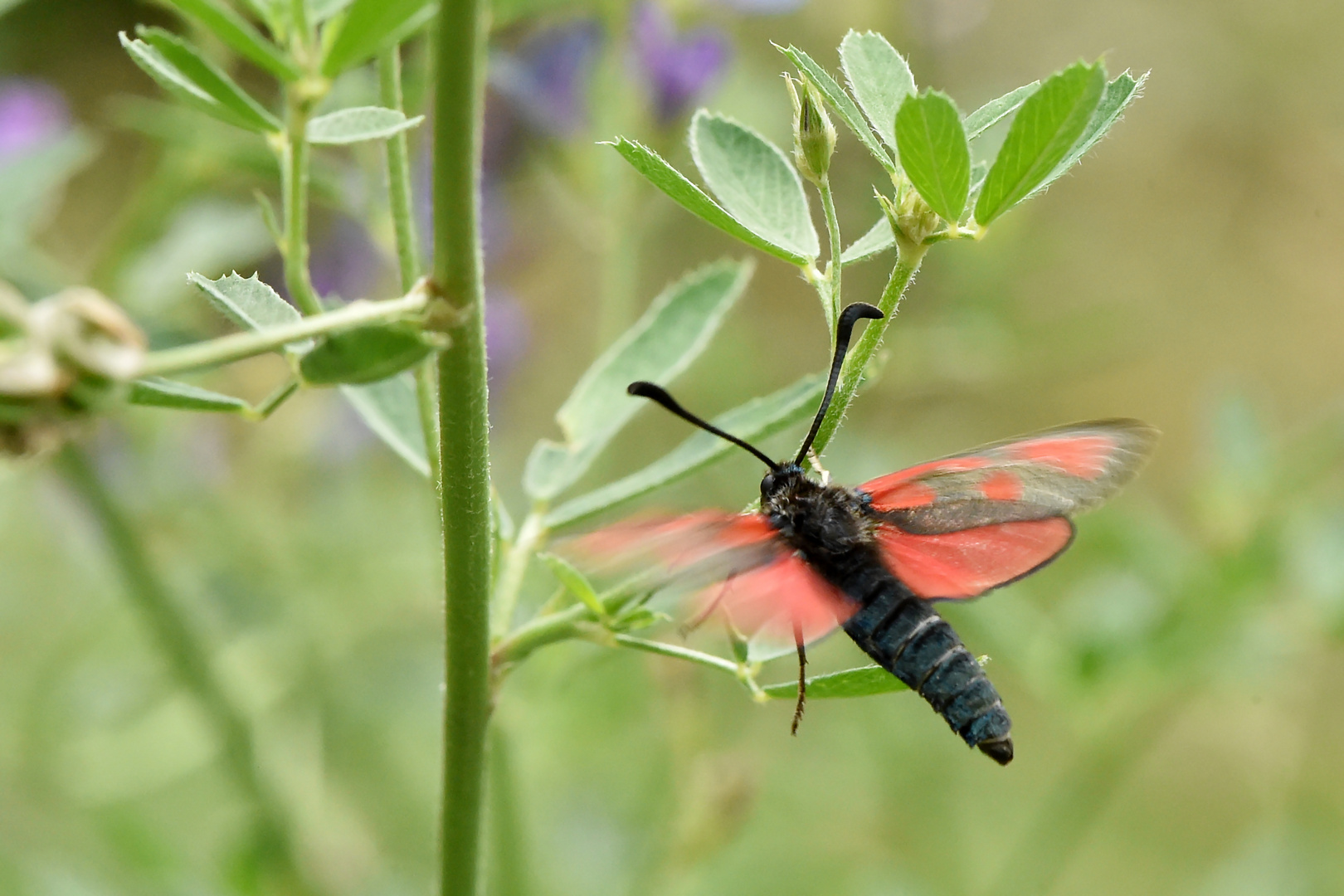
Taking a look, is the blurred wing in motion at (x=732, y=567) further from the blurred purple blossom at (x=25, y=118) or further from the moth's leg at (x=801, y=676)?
the blurred purple blossom at (x=25, y=118)

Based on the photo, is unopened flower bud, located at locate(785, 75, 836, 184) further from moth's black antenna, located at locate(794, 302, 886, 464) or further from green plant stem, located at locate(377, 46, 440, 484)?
green plant stem, located at locate(377, 46, 440, 484)

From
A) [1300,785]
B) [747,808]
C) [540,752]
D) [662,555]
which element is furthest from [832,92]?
[1300,785]

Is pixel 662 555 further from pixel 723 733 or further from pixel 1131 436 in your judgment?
pixel 723 733

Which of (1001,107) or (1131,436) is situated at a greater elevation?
(1001,107)

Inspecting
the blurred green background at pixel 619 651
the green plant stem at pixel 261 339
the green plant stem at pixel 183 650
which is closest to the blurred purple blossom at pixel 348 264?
the blurred green background at pixel 619 651

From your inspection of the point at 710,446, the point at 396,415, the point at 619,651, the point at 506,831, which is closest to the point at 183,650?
the point at 506,831

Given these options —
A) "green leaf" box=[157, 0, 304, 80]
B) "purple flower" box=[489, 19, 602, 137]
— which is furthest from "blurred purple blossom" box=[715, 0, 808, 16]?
"green leaf" box=[157, 0, 304, 80]
